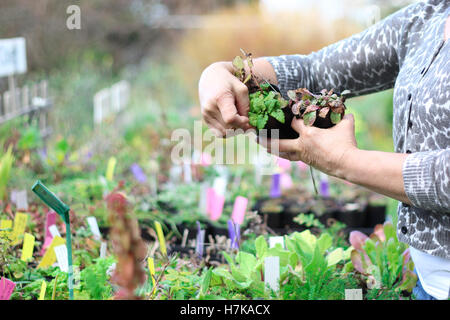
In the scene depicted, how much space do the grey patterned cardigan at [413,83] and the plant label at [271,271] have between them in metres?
0.27

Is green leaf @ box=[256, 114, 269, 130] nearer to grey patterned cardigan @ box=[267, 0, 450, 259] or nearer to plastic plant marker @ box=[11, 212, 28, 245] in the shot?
grey patterned cardigan @ box=[267, 0, 450, 259]

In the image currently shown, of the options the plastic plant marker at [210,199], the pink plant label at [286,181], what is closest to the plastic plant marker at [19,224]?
the plastic plant marker at [210,199]

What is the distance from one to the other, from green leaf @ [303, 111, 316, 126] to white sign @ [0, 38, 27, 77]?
2.49 meters

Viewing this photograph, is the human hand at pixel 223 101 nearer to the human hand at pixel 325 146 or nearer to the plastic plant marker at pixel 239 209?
the human hand at pixel 325 146

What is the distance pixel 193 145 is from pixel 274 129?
251cm

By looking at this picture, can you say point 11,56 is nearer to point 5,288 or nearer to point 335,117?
point 5,288

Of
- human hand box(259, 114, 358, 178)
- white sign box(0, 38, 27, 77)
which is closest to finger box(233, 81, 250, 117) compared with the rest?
human hand box(259, 114, 358, 178)

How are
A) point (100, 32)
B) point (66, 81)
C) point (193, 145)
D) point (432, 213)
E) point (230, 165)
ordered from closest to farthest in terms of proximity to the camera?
point (432, 213), point (230, 165), point (193, 145), point (66, 81), point (100, 32)

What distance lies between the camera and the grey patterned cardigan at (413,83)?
0.87m

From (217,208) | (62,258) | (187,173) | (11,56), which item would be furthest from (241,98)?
(11,56)

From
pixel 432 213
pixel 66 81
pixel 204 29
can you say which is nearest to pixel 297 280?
pixel 432 213

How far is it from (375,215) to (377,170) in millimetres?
1713
